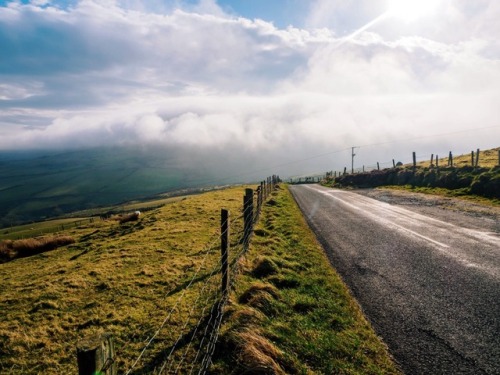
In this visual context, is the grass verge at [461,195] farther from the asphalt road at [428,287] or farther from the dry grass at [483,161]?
the asphalt road at [428,287]

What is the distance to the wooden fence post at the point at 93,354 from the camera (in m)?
2.58

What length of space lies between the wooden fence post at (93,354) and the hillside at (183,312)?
610 mm

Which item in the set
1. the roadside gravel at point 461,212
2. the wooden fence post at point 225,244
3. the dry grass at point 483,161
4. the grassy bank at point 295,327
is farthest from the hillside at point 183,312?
the dry grass at point 483,161

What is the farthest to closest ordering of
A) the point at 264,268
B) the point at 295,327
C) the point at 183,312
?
the point at 264,268, the point at 183,312, the point at 295,327

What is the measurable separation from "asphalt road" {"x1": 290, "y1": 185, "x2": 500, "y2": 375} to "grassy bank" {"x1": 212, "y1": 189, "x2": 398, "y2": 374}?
0.57 metres

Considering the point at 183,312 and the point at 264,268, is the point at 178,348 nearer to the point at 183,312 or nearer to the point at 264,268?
the point at 183,312

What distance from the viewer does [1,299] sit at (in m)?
10.0

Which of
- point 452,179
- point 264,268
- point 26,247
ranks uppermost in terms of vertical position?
point 452,179

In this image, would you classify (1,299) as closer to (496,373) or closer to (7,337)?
(7,337)

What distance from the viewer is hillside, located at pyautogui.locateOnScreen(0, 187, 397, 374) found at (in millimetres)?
5863

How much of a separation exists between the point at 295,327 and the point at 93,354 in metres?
5.15

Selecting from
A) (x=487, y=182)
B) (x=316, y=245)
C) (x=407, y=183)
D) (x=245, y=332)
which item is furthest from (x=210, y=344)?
(x=407, y=183)

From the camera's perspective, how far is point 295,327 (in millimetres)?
6766

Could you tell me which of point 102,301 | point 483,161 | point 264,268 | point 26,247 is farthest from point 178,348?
point 483,161
